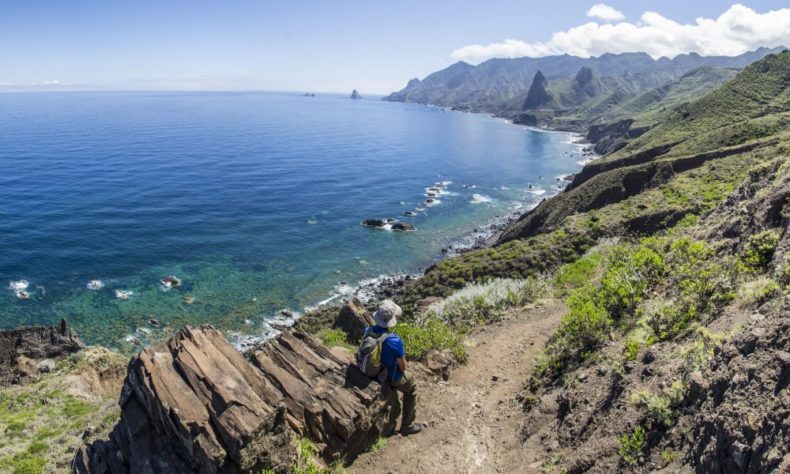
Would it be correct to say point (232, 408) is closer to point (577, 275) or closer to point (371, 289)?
point (577, 275)

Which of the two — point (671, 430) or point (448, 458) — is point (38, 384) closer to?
point (448, 458)

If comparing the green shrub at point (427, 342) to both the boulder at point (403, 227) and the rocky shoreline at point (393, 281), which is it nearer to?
the rocky shoreline at point (393, 281)

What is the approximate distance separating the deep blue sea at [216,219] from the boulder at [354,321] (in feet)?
75.4

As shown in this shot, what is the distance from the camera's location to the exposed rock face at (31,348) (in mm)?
29516

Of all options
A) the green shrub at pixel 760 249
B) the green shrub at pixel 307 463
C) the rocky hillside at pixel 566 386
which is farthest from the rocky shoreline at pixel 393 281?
the green shrub at pixel 760 249

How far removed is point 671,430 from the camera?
8.28m

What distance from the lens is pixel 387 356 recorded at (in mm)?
11547

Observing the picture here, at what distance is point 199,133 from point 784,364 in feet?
548

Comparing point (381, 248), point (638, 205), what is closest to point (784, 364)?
point (638, 205)

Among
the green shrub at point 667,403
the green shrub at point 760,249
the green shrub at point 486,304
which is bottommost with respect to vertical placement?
the green shrub at point 486,304

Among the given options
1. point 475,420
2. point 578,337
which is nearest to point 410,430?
Answer: point 475,420

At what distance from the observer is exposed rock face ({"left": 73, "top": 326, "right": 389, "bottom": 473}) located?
8922 mm

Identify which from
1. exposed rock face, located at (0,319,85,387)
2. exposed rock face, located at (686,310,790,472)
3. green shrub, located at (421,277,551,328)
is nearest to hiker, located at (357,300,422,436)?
exposed rock face, located at (686,310,790,472)

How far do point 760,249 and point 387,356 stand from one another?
10262 millimetres
